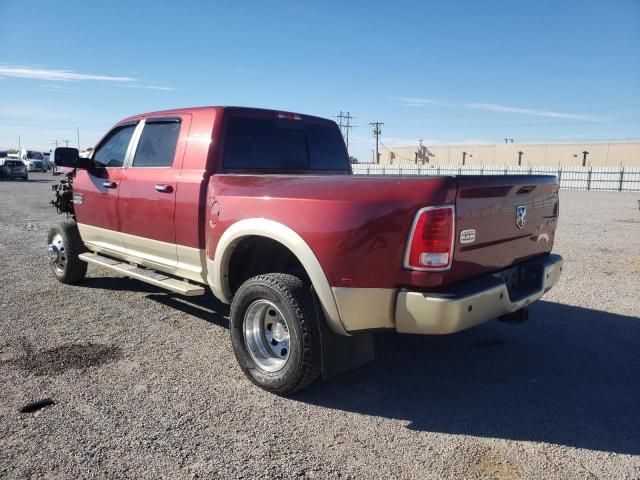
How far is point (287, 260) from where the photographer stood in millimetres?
4117

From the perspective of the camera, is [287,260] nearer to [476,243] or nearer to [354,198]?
[354,198]

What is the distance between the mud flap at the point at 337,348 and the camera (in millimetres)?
3291

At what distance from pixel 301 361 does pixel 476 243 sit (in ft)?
4.35

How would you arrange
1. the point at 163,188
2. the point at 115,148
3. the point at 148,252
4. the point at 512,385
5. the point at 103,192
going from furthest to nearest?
the point at 115,148 < the point at 103,192 < the point at 148,252 < the point at 163,188 < the point at 512,385

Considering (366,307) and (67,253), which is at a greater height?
(366,307)

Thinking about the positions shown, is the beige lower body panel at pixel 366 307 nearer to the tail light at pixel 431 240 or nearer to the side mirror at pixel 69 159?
the tail light at pixel 431 240

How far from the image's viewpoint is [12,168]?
114 feet

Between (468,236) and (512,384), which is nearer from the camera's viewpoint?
(468,236)

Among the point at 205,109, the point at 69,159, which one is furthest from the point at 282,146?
the point at 69,159

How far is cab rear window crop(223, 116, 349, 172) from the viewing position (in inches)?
175

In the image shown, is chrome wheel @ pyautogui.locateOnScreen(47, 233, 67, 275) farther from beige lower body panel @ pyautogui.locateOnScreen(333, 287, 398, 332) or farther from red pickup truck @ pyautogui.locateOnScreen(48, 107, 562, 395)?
beige lower body panel @ pyautogui.locateOnScreen(333, 287, 398, 332)

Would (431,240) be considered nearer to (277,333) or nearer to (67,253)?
(277,333)

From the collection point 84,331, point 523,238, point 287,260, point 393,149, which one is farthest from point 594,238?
point 393,149

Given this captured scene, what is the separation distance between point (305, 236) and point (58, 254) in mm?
4627
